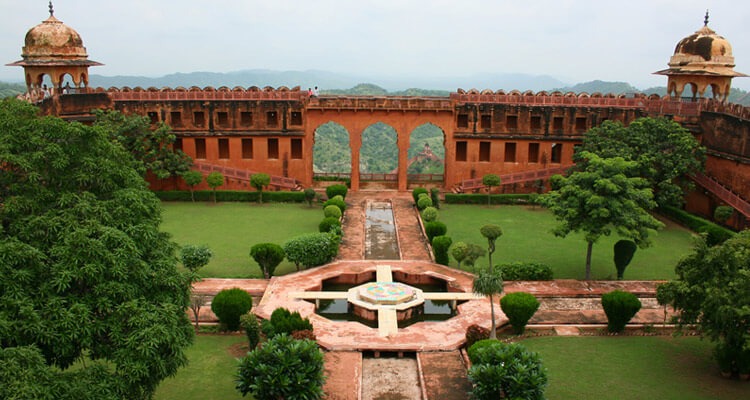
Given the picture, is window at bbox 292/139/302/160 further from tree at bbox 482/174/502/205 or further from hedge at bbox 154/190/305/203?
tree at bbox 482/174/502/205

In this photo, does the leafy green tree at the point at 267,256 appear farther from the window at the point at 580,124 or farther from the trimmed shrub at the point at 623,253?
the window at the point at 580,124

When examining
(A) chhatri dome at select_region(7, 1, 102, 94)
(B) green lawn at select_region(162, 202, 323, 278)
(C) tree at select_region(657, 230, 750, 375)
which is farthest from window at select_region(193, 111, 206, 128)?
(C) tree at select_region(657, 230, 750, 375)

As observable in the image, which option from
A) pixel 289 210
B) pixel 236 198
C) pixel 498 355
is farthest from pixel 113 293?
pixel 236 198

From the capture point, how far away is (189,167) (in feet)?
106

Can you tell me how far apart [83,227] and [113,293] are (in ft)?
3.57

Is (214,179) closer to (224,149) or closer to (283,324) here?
(224,149)

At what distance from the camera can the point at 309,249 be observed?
806 inches

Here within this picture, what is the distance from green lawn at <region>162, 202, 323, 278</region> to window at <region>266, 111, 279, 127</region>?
5277 mm

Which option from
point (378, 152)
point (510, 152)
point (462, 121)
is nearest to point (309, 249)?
point (462, 121)

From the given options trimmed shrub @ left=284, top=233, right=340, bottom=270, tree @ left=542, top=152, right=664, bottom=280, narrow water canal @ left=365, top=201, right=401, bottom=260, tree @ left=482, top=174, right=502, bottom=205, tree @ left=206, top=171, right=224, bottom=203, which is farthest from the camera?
tree @ left=482, top=174, right=502, bottom=205

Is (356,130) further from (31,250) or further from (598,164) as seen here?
(31,250)

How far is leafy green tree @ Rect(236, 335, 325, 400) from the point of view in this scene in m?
11.5

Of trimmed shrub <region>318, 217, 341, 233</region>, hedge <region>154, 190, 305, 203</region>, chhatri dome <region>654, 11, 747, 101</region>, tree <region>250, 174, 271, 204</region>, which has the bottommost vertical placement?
hedge <region>154, 190, 305, 203</region>

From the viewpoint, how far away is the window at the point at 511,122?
111 ft
